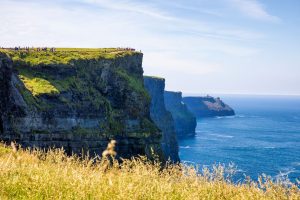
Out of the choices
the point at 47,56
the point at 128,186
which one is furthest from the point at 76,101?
the point at 128,186

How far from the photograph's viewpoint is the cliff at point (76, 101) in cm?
6944

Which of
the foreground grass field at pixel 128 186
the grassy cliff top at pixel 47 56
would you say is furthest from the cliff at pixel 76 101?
the foreground grass field at pixel 128 186

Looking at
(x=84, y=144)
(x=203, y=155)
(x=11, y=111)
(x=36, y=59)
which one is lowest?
(x=203, y=155)

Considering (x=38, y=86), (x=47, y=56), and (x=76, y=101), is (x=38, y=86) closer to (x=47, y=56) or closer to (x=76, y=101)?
(x=76, y=101)

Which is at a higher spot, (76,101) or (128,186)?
(128,186)

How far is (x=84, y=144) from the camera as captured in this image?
85000 mm

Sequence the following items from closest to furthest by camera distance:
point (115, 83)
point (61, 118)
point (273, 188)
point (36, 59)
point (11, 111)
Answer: point (273, 188) < point (11, 111) < point (61, 118) < point (36, 59) < point (115, 83)

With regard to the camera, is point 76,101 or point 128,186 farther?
point 76,101

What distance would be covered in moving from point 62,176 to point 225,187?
3304 mm

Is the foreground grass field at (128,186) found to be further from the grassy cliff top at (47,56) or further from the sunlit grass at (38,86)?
the grassy cliff top at (47,56)

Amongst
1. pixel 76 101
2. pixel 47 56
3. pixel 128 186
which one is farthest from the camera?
pixel 47 56

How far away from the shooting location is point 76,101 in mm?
91375

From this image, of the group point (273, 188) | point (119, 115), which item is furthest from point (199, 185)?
point (119, 115)

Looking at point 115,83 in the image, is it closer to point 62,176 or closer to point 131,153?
point 131,153
